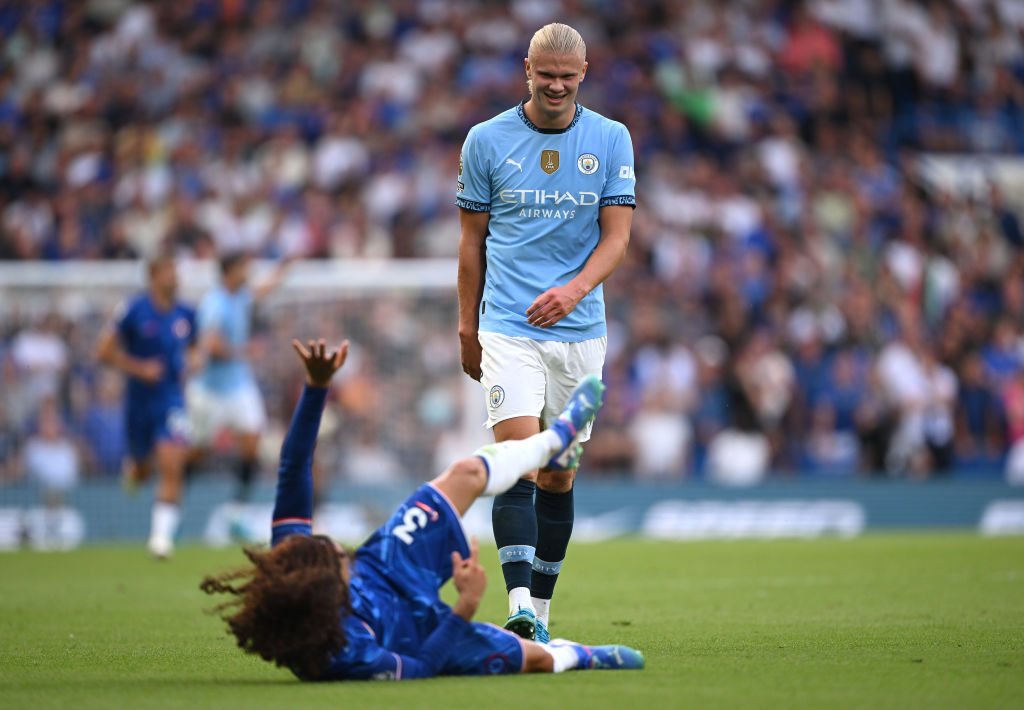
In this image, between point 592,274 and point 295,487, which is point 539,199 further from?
point 295,487

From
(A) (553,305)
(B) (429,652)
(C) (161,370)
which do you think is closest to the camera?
(B) (429,652)

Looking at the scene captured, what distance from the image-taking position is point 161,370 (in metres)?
12.7

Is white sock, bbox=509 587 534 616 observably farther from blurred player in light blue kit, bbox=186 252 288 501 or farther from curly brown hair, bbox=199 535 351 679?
blurred player in light blue kit, bbox=186 252 288 501

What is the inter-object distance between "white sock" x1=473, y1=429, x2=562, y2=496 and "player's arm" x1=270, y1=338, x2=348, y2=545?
65 cm

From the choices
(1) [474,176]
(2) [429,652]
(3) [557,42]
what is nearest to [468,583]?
(2) [429,652]

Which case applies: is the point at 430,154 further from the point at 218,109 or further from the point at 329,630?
the point at 329,630

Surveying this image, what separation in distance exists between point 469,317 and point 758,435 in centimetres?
1142

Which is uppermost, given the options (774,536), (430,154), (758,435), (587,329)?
(430,154)

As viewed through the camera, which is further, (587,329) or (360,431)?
(360,431)

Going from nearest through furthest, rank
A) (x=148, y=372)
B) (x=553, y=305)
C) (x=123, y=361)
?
(x=553, y=305) < (x=148, y=372) < (x=123, y=361)

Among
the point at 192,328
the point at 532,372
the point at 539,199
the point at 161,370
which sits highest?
the point at 539,199

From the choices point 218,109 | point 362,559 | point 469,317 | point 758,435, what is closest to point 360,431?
point 758,435

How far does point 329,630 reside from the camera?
4852 millimetres

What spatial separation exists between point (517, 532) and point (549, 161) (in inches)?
67.3
